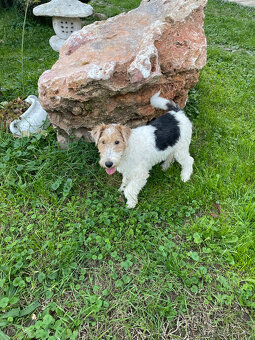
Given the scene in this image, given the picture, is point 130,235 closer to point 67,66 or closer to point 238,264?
point 238,264

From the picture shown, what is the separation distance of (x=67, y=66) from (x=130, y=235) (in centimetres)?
263

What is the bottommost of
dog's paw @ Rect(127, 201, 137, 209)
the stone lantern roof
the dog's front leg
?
dog's paw @ Rect(127, 201, 137, 209)

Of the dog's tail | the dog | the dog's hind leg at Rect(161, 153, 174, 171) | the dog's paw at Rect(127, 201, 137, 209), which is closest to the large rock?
the dog's tail

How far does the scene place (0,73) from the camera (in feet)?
20.5

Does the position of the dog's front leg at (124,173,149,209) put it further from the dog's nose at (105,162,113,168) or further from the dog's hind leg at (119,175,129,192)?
the dog's nose at (105,162,113,168)

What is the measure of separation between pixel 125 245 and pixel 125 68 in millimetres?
2312

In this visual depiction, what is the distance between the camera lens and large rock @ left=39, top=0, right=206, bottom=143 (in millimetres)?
3227

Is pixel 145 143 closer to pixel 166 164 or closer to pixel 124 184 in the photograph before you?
pixel 124 184

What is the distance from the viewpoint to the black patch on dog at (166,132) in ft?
10.9

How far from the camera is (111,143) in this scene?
2.86 metres

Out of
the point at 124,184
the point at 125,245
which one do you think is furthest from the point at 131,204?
the point at 125,245

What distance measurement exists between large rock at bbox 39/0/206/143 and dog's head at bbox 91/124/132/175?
68cm

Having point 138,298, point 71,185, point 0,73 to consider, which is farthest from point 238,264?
point 0,73

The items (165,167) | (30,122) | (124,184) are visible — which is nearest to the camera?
(124,184)
